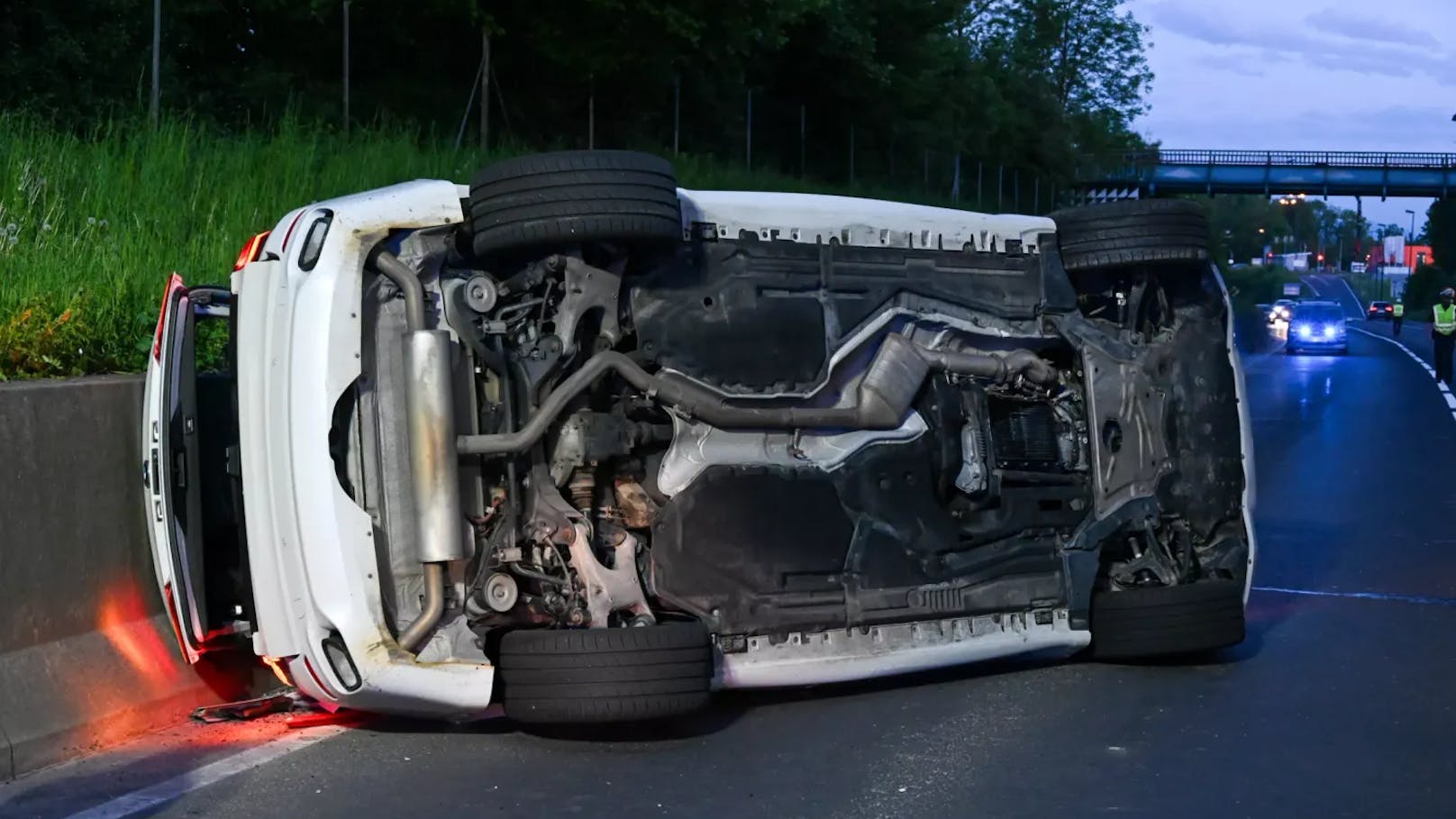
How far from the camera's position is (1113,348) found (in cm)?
761

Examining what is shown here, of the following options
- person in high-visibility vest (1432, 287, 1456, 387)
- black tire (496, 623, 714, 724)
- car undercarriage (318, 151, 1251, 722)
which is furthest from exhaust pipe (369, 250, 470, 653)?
person in high-visibility vest (1432, 287, 1456, 387)

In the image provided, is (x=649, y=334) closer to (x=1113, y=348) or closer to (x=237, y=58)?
(x=1113, y=348)

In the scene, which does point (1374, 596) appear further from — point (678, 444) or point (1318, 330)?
point (1318, 330)

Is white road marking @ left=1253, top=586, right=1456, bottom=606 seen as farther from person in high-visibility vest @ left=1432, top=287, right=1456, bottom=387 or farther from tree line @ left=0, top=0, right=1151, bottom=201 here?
person in high-visibility vest @ left=1432, top=287, right=1456, bottom=387

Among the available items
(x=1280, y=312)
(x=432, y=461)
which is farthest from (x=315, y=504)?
→ (x=1280, y=312)

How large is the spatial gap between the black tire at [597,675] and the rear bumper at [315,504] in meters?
0.14

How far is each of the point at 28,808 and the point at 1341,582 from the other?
7000mm

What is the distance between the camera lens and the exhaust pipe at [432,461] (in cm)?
584

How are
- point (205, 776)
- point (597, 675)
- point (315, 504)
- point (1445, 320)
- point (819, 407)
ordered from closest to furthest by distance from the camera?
point (205, 776) < point (315, 504) < point (597, 675) < point (819, 407) < point (1445, 320)

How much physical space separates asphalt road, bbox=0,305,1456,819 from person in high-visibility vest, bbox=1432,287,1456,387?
877 inches

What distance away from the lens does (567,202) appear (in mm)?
6113

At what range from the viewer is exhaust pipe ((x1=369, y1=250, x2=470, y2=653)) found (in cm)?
584

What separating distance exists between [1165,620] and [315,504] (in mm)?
3431

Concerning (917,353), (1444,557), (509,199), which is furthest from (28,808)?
(1444,557)
